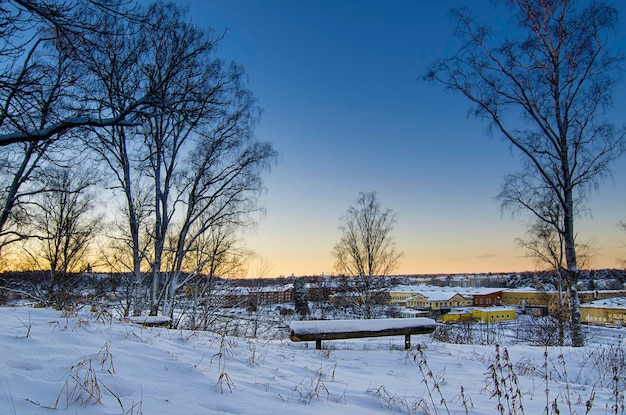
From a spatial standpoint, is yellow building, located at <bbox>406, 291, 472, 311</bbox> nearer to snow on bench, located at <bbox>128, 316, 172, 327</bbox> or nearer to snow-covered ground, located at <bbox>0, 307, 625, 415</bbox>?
snow on bench, located at <bbox>128, 316, 172, 327</bbox>

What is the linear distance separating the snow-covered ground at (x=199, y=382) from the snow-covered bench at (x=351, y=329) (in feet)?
3.59

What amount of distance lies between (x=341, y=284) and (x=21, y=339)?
696 inches

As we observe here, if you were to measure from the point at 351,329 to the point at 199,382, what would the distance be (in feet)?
13.1

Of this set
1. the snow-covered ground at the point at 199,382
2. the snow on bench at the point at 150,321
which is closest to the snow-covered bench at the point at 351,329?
the snow-covered ground at the point at 199,382

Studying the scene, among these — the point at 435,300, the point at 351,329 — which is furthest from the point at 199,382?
the point at 435,300

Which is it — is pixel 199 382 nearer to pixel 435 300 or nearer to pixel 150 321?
pixel 150 321

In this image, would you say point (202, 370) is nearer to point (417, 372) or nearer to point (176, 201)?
point (417, 372)

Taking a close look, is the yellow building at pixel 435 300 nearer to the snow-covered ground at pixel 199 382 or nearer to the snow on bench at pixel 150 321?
→ the snow on bench at pixel 150 321

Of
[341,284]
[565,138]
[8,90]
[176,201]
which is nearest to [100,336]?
[8,90]

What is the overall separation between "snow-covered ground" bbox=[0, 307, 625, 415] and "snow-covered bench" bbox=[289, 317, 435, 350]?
110 centimetres

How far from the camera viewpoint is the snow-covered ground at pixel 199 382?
220 centimetres

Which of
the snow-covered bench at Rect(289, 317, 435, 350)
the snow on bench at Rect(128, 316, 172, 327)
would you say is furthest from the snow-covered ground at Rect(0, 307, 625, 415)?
the snow-covered bench at Rect(289, 317, 435, 350)

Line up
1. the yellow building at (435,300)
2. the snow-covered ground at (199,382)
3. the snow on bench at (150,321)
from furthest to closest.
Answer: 1. the yellow building at (435,300)
2. the snow on bench at (150,321)
3. the snow-covered ground at (199,382)

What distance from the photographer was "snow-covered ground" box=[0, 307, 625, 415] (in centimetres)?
220
